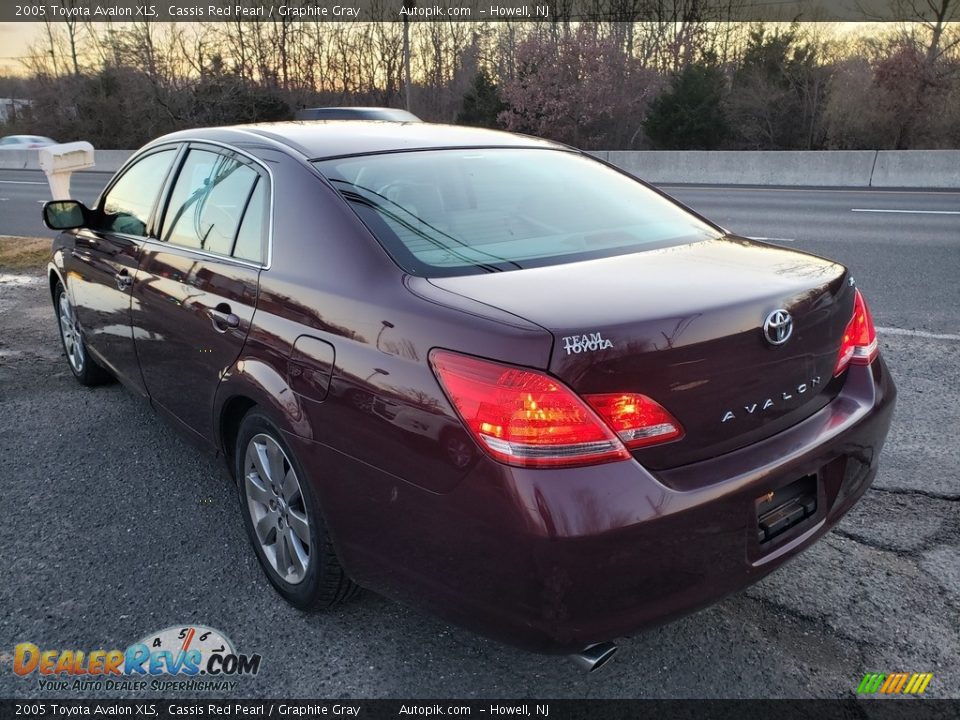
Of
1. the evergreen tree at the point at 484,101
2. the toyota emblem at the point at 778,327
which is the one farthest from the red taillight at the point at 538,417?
the evergreen tree at the point at 484,101

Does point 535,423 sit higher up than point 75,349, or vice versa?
point 535,423

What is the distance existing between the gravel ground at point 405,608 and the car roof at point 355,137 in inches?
62.8

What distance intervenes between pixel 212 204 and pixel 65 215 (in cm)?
155

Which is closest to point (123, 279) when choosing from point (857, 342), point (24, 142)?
point (857, 342)

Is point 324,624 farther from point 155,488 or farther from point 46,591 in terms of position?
point 155,488

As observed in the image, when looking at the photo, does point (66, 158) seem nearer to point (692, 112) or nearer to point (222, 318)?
point (222, 318)

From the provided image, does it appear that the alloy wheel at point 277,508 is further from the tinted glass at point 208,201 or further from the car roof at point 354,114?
the car roof at point 354,114

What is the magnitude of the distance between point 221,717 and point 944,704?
2.09 meters

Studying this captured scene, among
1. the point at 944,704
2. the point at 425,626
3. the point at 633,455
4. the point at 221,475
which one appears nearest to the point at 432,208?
the point at 633,455

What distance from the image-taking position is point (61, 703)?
7.73 ft

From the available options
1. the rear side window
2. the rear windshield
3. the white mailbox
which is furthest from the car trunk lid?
the white mailbox

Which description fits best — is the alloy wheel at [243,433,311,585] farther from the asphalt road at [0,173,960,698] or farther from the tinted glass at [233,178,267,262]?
the tinted glass at [233,178,267,262]

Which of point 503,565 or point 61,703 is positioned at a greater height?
point 503,565

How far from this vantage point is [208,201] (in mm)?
3199
